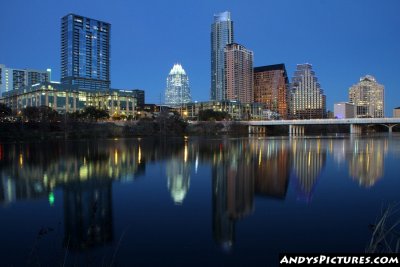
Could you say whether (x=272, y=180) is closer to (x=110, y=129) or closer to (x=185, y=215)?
(x=185, y=215)

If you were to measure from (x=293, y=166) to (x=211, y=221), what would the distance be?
51.4ft

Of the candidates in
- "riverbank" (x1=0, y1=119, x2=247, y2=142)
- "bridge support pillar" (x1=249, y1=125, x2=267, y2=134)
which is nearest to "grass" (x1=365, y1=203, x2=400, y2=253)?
"riverbank" (x1=0, y1=119, x2=247, y2=142)

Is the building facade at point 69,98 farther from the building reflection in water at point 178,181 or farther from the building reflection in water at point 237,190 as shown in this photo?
the building reflection in water at point 237,190

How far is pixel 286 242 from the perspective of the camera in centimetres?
902

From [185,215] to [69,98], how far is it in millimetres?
170718

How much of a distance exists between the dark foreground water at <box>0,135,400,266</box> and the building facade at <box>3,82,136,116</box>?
15086 cm

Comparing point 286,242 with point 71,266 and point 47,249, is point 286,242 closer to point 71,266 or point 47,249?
point 71,266

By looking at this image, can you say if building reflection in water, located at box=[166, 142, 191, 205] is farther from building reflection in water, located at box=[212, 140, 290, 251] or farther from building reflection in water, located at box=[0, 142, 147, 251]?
building reflection in water, located at box=[0, 142, 147, 251]

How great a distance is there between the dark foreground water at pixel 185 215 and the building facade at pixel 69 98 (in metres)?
151

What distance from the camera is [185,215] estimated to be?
12.0 metres

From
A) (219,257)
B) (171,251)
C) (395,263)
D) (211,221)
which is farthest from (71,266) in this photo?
(395,263)

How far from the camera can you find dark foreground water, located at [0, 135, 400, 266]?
27.7 ft

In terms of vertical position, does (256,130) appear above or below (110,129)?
below

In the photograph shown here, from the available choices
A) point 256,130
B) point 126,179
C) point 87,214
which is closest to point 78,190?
point 126,179
